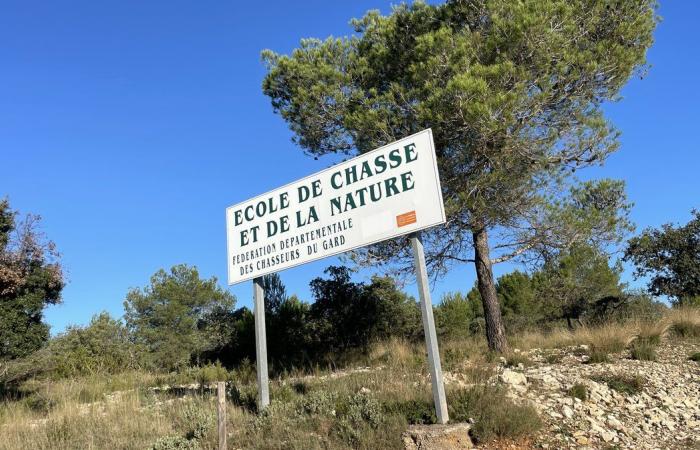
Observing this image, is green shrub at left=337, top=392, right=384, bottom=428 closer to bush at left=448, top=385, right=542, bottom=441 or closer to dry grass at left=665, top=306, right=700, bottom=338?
bush at left=448, top=385, right=542, bottom=441

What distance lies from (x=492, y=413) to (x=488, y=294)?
6.35 meters

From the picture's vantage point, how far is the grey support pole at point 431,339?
249 inches

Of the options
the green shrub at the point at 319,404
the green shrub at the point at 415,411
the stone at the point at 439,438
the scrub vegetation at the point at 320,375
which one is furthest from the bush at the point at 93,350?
the stone at the point at 439,438

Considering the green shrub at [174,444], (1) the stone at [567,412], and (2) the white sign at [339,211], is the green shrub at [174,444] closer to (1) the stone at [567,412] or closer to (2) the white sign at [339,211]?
(2) the white sign at [339,211]

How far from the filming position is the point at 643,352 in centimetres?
1016

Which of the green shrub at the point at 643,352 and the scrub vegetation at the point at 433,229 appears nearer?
the scrub vegetation at the point at 433,229

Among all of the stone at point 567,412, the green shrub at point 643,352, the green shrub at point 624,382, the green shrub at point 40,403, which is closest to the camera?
the stone at point 567,412

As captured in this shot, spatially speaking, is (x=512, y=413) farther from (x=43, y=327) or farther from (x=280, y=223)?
(x=43, y=327)

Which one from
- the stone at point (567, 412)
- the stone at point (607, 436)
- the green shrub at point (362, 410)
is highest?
the green shrub at point (362, 410)

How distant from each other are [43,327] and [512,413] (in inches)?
426

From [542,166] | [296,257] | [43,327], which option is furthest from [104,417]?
[542,166]

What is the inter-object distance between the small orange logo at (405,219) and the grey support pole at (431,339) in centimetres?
22

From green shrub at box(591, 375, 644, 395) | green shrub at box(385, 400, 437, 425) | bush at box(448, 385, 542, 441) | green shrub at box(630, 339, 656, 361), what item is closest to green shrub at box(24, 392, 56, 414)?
green shrub at box(385, 400, 437, 425)

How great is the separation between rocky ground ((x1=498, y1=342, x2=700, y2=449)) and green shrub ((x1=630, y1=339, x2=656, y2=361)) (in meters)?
0.18
